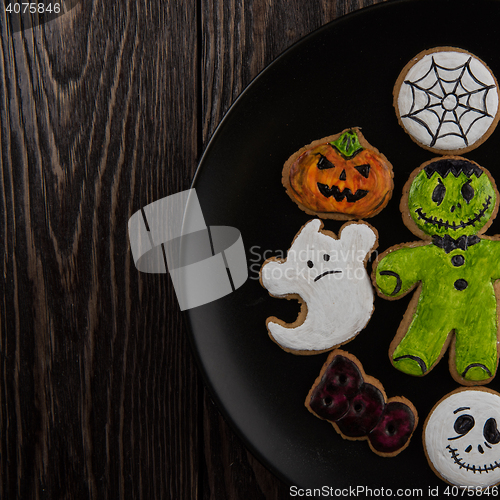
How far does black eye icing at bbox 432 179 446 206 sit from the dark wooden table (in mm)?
401

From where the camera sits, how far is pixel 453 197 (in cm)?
64

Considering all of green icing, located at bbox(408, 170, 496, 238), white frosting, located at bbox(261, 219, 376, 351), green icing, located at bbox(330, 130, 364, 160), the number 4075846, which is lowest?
white frosting, located at bbox(261, 219, 376, 351)

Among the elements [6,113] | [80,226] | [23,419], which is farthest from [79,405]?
[6,113]

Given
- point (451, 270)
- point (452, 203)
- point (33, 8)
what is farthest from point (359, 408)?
point (33, 8)

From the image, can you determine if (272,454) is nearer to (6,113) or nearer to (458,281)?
(458,281)

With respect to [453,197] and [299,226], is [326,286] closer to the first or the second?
[299,226]

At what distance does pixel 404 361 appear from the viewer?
2.17 feet

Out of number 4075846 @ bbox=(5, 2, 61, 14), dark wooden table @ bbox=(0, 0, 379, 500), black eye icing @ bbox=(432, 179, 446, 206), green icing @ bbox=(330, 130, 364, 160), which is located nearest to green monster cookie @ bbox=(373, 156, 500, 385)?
black eye icing @ bbox=(432, 179, 446, 206)

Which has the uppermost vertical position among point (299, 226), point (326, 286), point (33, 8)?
point (33, 8)

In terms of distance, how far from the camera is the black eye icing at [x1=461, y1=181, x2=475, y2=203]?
64cm

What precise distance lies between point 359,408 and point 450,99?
23.3 inches

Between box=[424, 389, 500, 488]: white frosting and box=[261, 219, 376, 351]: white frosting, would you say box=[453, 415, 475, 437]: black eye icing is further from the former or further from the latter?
box=[261, 219, 376, 351]: white frosting

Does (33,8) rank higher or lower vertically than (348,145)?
higher

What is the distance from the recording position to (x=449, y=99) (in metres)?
0.65
